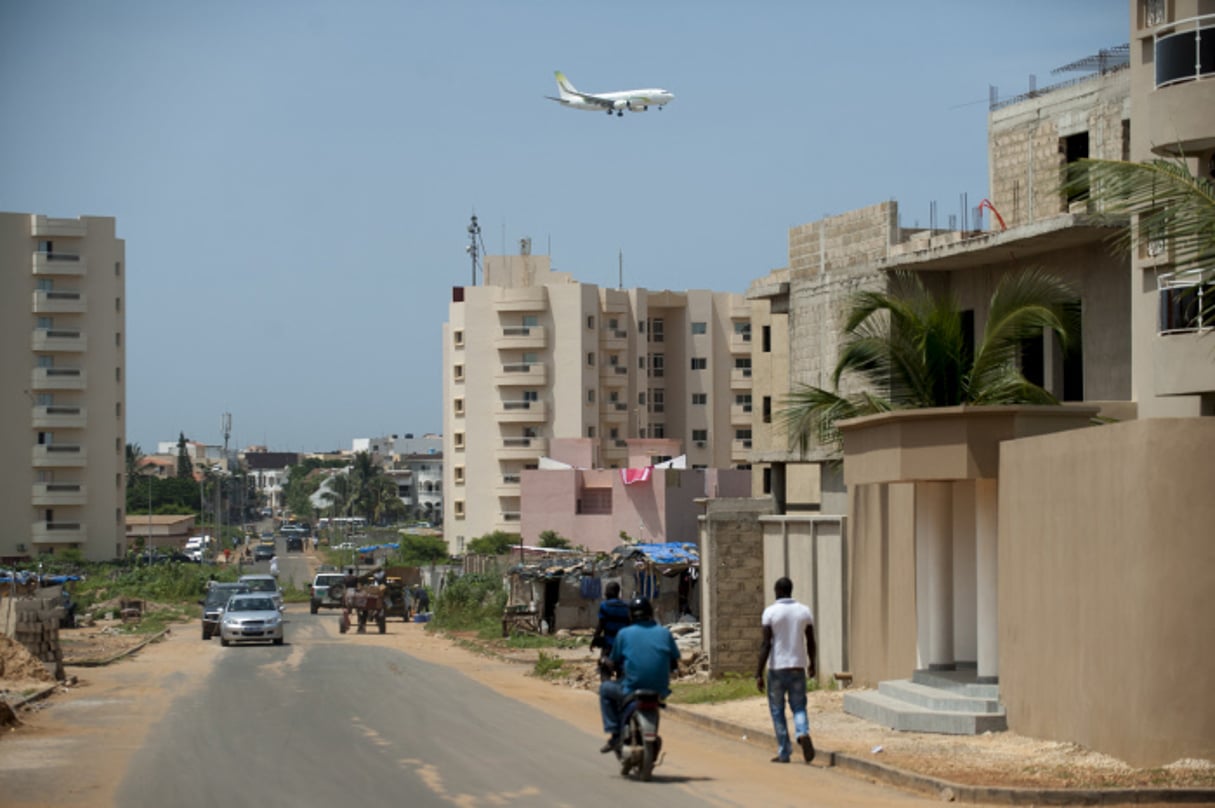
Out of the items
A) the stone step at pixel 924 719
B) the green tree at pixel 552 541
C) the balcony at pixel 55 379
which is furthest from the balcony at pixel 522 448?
the stone step at pixel 924 719

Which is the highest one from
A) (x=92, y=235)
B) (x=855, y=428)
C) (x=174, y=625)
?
(x=92, y=235)

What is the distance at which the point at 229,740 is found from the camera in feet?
62.3

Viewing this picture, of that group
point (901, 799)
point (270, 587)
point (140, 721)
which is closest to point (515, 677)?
point (140, 721)

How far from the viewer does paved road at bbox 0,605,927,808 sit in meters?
14.1

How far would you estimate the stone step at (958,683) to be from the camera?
727 inches

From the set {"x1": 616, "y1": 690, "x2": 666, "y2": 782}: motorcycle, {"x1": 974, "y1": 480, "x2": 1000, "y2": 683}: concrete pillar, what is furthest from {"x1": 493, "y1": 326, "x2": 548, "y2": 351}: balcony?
{"x1": 616, "y1": 690, "x2": 666, "y2": 782}: motorcycle

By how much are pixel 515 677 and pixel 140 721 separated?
36.2 ft

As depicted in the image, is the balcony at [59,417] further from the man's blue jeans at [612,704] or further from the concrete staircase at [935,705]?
the man's blue jeans at [612,704]

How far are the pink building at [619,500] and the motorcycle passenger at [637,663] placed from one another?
68443 mm

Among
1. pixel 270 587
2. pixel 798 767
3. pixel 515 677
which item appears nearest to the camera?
pixel 798 767

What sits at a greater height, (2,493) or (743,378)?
(743,378)

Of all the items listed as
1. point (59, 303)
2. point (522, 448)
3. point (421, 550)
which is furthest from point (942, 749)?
point (421, 550)

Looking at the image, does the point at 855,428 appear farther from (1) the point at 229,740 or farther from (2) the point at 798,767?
(1) the point at 229,740

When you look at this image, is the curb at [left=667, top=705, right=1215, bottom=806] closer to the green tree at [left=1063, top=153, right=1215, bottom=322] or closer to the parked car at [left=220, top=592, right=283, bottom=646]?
the green tree at [left=1063, top=153, right=1215, bottom=322]
